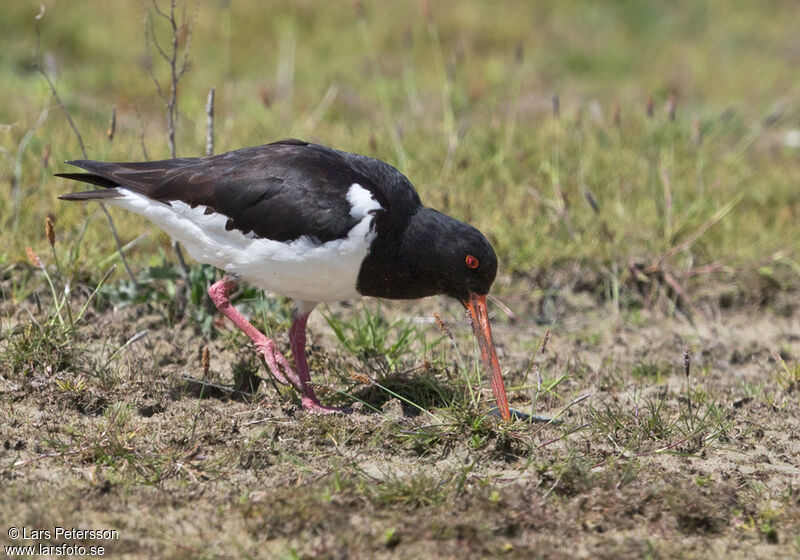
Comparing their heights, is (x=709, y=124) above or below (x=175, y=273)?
above

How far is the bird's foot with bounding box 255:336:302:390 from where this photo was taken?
15.1ft

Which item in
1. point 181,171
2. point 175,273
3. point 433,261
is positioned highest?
point 181,171

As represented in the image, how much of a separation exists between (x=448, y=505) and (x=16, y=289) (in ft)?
9.73

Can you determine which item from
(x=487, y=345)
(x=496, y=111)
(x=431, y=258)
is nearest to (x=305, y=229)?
(x=431, y=258)

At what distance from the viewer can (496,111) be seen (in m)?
7.82

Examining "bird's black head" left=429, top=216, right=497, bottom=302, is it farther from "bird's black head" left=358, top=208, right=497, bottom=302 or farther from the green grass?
the green grass

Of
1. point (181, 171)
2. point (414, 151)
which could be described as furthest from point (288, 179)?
point (414, 151)

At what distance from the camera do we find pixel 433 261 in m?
4.62

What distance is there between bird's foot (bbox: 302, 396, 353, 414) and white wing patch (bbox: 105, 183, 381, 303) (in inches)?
19.6

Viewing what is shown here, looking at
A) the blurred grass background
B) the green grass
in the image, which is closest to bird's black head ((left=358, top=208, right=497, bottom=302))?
the green grass

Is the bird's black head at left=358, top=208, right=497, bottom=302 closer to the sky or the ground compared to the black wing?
closer to the ground

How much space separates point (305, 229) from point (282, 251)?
0.49ft

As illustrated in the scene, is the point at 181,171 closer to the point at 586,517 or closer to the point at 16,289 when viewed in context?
the point at 16,289

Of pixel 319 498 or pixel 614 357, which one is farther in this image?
pixel 614 357
